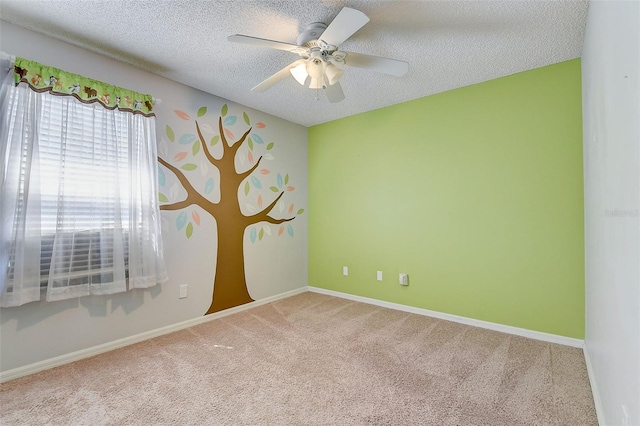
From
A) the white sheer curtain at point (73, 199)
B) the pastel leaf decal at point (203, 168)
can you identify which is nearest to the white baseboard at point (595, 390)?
the white sheer curtain at point (73, 199)

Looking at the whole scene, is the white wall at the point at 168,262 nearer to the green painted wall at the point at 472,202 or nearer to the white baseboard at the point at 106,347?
the white baseboard at the point at 106,347

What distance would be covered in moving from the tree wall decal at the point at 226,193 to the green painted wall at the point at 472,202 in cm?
107

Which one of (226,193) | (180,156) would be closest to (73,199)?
(180,156)

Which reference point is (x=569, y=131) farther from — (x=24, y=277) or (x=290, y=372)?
(x=24, y=277)

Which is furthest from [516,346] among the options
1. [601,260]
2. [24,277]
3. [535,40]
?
[24,277]

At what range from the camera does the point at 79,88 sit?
2.24m

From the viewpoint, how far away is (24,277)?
196 centimetres

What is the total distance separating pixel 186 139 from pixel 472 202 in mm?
3061

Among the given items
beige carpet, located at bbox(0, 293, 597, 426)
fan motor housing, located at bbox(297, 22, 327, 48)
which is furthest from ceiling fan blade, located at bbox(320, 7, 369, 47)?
beige carpet, located at bbox(0, 293, 597, 426)

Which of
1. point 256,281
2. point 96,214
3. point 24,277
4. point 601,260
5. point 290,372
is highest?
point 96,214

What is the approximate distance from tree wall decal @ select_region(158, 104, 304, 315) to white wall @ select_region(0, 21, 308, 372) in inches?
2.9

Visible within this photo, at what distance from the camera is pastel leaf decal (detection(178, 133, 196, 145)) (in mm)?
2955

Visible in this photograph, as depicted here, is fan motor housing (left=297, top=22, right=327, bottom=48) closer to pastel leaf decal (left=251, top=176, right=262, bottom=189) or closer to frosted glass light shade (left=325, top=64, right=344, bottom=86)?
frosted glass light shade (left=325, top=64, right=344, bottom=86)

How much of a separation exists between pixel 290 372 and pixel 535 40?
314 cm
